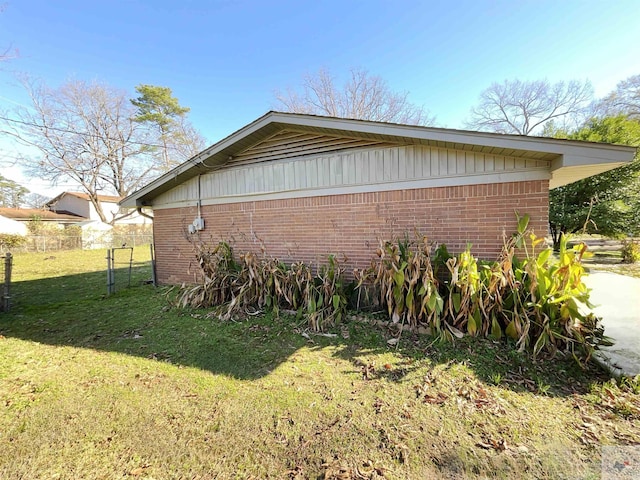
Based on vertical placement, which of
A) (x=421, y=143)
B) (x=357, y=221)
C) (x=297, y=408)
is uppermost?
(x=421, y=143)

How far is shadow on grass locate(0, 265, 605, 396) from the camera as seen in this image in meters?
3.12

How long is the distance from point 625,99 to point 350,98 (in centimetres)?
2133

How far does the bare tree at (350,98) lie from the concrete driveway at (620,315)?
15.5 m

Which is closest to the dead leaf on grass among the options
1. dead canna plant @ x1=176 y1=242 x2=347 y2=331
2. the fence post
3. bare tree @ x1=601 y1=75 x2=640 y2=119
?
dead canna plant @ x1=176 y1=242 x2=347 y2=331

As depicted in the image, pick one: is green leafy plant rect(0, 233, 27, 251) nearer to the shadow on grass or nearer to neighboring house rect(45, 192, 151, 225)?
neighboring house rect(45, 192, 151, 225)

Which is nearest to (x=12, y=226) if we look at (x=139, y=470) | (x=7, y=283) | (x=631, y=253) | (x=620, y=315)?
(x=7, y=283)

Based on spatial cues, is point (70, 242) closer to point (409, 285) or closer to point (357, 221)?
point (357, 221)

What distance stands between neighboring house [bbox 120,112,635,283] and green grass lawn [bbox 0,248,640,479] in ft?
6.53

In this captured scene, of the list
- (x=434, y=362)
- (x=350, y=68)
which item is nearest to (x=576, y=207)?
(x=434, y=362)

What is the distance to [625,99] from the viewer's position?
68.5 ft

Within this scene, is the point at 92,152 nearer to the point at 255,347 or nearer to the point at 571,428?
the point at 255,347

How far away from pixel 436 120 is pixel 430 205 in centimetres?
1915

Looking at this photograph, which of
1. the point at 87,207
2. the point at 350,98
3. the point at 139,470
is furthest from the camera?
the point at 87,207

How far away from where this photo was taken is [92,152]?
23844 mm
